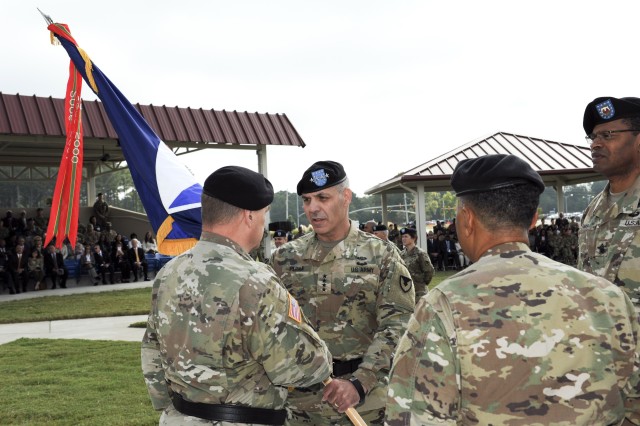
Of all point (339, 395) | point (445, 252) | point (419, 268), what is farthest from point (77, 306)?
point (445, 252)

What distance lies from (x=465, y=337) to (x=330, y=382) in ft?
4.70

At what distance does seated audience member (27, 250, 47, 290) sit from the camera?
18172 mm

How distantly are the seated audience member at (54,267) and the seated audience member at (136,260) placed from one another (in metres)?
2.32

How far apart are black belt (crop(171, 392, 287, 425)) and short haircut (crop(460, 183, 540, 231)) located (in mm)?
1151

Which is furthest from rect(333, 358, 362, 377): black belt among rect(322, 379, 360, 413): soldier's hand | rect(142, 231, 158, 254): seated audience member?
rect(142, 231, 158, 254): seated audience member

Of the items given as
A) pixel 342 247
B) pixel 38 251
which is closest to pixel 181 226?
pixel 342 247

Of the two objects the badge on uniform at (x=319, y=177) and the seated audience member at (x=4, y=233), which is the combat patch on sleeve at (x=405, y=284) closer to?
the badge on uniform at (x=319, y=177)

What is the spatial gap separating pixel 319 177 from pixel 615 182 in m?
1.54

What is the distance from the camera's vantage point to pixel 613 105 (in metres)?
Answer: 2.96

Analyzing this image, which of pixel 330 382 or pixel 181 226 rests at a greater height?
pixel 181 226

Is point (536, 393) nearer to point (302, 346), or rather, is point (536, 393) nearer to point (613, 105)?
point (302, 346)

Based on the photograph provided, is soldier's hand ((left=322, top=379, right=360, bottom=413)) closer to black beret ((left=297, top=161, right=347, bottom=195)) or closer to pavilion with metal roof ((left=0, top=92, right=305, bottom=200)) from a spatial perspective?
black beret ((left=297, top=161, right=347, bottom=195))

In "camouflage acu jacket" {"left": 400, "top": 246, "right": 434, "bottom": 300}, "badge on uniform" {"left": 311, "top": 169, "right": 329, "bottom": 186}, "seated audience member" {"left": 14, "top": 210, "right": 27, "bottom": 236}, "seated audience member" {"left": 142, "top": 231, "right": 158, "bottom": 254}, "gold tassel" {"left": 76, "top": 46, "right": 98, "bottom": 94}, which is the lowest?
"seated audience member" {"left": 142, "top": 231, "right": 158, "bottom": 254}

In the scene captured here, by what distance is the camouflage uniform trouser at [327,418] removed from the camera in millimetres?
3125
